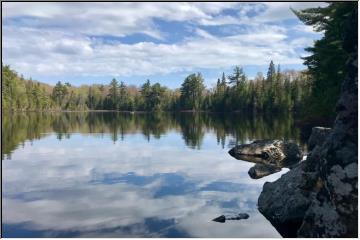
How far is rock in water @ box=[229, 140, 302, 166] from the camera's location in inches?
1058

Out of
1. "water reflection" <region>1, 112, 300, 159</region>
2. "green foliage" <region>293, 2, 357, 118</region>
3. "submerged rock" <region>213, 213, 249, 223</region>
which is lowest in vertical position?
"submerged rock" <region>213, 213, 249, 223</region>

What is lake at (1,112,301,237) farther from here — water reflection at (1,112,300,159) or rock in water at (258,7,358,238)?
water reflection at (1,112,300,159)

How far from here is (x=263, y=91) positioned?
386 ft

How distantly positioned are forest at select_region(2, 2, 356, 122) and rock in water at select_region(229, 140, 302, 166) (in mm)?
8602

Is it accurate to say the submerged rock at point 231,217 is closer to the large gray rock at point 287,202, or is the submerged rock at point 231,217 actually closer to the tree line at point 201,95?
the large gray rock at point 287,202

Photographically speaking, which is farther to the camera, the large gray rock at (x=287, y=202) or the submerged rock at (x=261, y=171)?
the submerged rock at (x=261, y=171)

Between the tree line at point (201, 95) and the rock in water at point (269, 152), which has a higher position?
the tree line at point (201, 95)

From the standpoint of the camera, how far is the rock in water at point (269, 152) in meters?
26.9

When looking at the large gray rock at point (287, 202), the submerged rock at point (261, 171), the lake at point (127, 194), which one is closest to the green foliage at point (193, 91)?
the lake at point (127, 194)

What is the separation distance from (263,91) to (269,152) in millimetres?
92304

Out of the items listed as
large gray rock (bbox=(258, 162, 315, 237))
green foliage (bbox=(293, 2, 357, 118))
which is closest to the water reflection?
green foliage (bbox=(293, 2, 357, 118))

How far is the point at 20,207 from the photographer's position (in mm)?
15430

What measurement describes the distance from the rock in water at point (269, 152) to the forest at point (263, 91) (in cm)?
860

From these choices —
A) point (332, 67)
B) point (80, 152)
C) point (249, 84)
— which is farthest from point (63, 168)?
point (249, 84)
